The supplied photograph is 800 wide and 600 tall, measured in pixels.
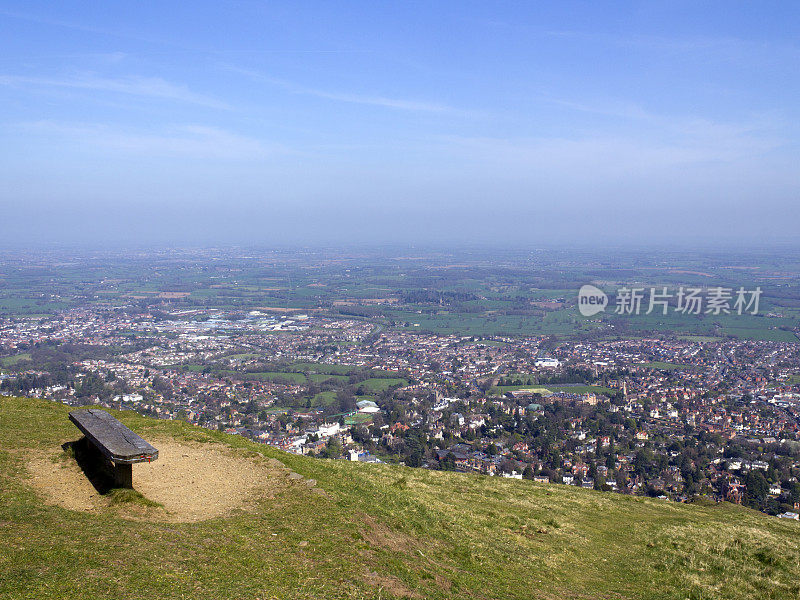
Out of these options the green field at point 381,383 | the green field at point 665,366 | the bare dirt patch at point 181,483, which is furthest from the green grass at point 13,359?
the green field at point 665,366

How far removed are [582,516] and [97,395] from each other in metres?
38.0

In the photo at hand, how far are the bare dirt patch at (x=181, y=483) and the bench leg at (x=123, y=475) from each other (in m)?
0.31

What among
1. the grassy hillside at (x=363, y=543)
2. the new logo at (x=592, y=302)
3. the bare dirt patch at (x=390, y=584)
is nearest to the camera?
the grassy hillside at (x=363, y=543)

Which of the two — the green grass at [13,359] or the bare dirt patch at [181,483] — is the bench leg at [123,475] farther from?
the green grass at [13,359]

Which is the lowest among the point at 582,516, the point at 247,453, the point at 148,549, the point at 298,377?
the point at 298,377

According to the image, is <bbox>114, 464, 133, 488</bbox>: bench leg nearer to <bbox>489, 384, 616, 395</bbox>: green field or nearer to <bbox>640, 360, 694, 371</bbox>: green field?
<bbox>489, 384, 616, 395</bbox>: green field

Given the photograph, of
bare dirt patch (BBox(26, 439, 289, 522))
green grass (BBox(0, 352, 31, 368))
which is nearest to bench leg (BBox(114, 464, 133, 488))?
bare dirt patch (BBox(26, 439, 289, 522))

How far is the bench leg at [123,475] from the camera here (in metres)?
8.66

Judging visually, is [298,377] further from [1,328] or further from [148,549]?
[148,549]

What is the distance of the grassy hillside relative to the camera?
6051 mm

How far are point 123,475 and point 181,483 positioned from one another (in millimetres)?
1246

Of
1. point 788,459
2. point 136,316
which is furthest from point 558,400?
point 136,316

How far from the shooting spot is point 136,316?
8069 centimetres

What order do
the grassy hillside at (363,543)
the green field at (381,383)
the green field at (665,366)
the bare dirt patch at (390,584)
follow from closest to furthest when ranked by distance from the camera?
1. the grassy hillside at (363,543)
2. the bare dirt patch at (390,584)
3. the green field at (381,383)
4. the green field at (665,366)
